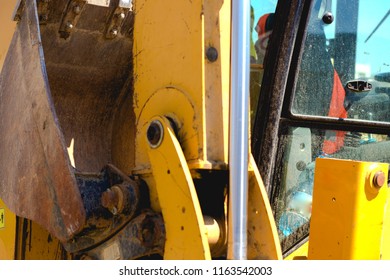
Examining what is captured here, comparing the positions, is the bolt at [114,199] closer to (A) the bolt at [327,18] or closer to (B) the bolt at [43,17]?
(B) the bolt at [43,17]

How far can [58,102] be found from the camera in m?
2.97

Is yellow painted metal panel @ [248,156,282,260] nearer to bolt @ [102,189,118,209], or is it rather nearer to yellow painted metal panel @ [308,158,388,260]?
yellow painted metal panel @ [308,158,388,260]

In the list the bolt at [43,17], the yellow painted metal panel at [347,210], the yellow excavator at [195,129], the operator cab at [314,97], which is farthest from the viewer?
the bolt at [43,17]

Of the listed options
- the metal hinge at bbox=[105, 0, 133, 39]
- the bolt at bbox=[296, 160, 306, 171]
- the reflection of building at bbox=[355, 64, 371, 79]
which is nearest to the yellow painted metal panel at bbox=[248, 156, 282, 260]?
the bolt at bbox=[296, 160, 306, 171]

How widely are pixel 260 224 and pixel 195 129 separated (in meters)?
0.33

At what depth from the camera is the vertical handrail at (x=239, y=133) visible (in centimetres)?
187

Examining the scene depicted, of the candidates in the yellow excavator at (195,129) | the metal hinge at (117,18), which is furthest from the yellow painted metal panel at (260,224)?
the metal hinge at (117,18)

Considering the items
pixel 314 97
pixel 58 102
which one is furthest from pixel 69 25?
pixel 314 97

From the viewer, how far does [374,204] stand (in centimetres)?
215

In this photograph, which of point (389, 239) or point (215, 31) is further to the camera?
point (389, 239)

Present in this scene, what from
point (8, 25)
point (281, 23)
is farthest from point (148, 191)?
point (8, 25)

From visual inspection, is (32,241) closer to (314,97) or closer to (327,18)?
(314,97)

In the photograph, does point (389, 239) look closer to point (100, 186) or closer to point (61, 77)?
point (100, 186)

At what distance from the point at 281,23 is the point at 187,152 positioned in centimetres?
80
